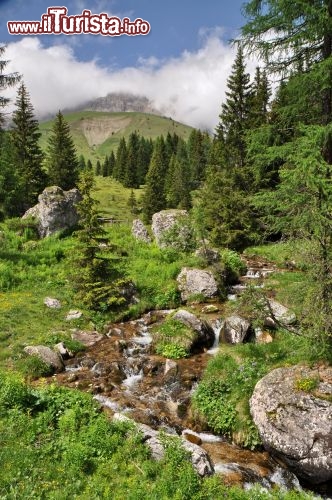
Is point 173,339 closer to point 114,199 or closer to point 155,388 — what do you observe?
point 155,388

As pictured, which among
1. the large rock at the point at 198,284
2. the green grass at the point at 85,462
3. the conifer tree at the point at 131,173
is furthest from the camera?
the conifer tree at the point at 131,173

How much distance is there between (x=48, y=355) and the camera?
15.5 metres

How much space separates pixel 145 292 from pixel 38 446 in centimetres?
1373

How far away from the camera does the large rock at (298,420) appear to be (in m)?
9.95

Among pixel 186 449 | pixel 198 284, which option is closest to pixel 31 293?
pixel 198 284

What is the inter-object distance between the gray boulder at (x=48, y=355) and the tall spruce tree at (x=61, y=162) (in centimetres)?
3905

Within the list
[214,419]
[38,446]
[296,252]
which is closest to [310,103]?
[296,252]

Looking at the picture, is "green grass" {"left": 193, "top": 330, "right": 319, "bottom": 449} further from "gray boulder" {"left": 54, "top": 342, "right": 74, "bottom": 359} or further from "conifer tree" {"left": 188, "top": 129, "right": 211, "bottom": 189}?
"conifer tree" {"left": 188, "top": 129, "right": 211, "bottom": 189}

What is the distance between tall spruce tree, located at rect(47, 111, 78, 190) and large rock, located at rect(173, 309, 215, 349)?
38.6 meters

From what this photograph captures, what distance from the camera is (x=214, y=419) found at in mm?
12086

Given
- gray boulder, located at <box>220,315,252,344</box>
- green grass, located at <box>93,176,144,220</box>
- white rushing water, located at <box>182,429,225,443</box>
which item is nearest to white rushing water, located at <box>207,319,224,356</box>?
gray boulder, located at <box>220,315,252,344</box>

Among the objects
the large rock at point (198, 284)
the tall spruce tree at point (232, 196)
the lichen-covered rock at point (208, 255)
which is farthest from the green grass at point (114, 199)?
the large rock at point (198, 284)

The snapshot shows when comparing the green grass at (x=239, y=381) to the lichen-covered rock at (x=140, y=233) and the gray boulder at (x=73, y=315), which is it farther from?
the lichen-covered rock at (x=140, y=233)

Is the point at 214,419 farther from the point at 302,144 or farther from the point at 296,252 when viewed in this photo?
the point at 302,144
